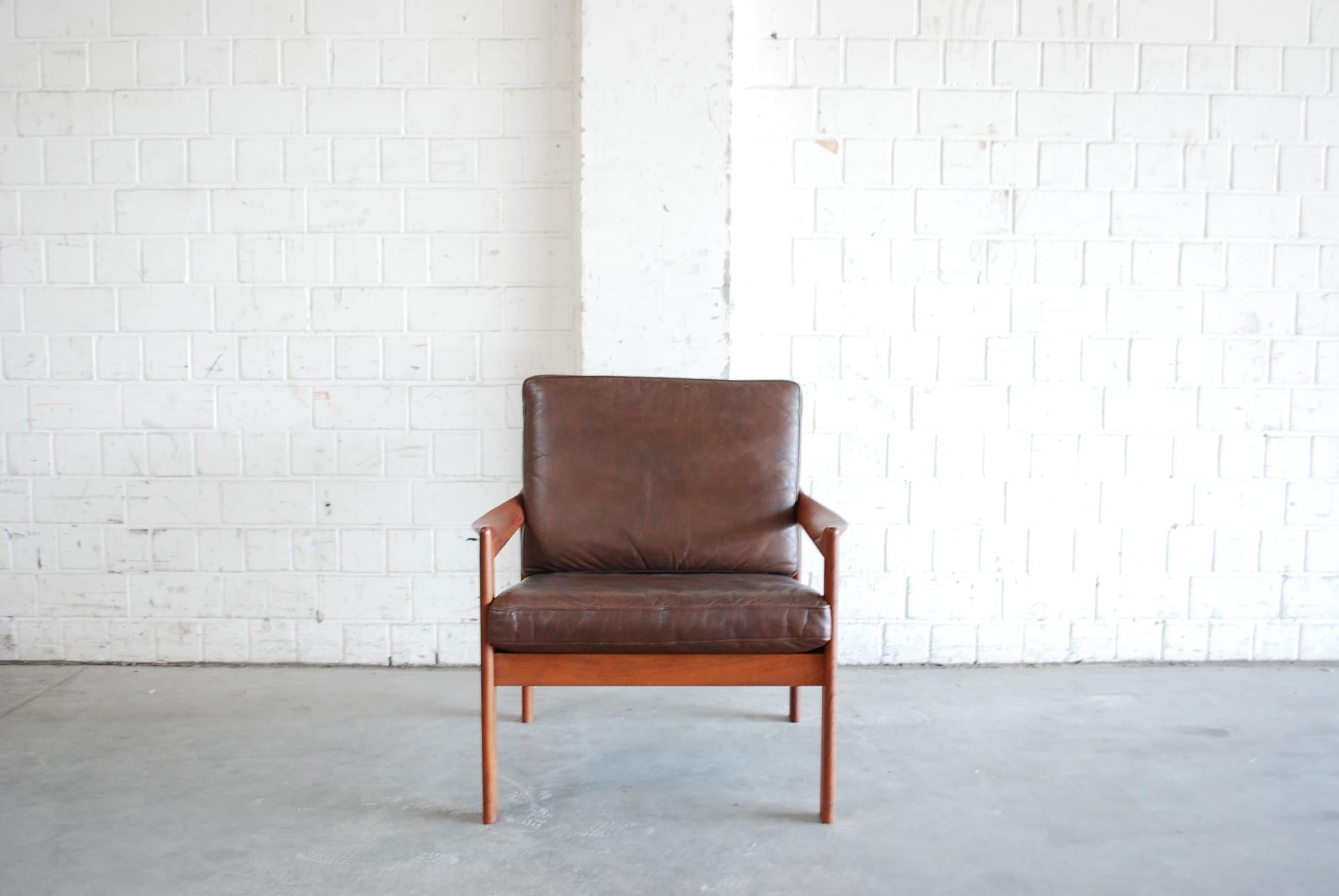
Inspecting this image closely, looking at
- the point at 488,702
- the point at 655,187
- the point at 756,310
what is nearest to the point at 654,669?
the point at 488,702

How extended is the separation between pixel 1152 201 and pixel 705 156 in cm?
155

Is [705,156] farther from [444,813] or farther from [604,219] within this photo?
[444,813]

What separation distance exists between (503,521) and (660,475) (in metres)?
0.49

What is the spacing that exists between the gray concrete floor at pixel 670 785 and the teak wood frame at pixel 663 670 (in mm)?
185

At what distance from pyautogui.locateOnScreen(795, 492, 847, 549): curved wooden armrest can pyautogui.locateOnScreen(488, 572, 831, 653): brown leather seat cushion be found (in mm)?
164

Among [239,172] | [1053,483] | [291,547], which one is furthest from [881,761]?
[239,172]

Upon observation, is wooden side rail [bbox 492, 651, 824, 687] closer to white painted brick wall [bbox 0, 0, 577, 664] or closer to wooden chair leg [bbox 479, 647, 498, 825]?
wooden chair leg [bbox 479, 647, 498, 825]

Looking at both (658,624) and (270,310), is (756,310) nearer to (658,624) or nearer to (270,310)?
(658,624)

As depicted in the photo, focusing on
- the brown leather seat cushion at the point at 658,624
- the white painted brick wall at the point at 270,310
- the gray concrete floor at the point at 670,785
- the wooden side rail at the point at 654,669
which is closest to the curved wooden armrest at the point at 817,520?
the brown leather seat cushion at the point at 658,624

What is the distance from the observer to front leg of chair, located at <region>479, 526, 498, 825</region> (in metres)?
2.34

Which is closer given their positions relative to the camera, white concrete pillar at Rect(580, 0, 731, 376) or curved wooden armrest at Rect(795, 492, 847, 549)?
curved wooden armrest at Rect(795, 492, 847, 549)

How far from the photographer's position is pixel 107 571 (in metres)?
3.60

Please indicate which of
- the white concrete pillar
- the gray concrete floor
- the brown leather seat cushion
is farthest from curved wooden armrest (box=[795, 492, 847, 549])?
the white concrete pillar

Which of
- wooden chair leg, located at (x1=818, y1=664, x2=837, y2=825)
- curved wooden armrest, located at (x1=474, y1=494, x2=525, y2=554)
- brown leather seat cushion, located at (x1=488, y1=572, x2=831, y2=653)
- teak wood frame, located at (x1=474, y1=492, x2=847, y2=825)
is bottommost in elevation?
wooden chair leg, located at (x1=818, y1=664, x2=837, y2=825)
